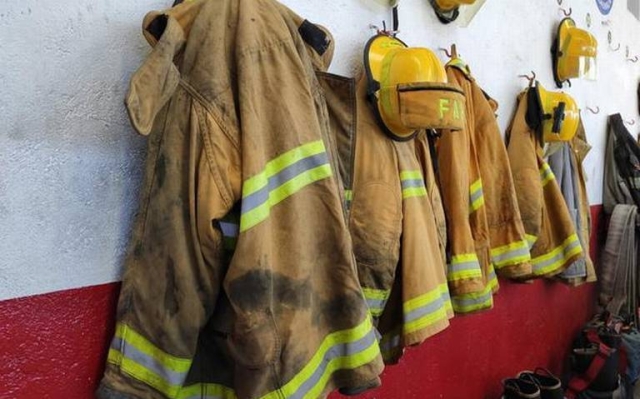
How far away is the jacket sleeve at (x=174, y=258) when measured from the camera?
0.74 meters

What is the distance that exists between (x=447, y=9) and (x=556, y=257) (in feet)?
2.88

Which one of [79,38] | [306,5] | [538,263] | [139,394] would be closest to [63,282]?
[139,394]

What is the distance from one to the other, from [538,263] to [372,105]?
3.16 ft

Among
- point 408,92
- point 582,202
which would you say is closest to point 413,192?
point 408,92

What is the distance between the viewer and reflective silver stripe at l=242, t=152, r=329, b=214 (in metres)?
0.73

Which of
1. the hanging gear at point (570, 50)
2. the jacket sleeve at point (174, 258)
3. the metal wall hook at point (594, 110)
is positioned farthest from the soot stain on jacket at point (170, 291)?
the metal wall hook at point (594, 110)

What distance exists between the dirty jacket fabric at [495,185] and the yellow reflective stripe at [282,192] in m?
0.76

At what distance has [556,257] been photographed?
69.8 inches

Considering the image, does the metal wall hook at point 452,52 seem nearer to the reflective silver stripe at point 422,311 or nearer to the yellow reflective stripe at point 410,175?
the yellow reflective stripe at point 410,175

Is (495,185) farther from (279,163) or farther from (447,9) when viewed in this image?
(279,163)

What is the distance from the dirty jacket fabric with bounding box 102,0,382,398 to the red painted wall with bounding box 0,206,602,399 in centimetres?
5

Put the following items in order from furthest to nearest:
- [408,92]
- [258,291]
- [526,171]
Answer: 1. [526,171]
2. [408,92]
3. [258,291]

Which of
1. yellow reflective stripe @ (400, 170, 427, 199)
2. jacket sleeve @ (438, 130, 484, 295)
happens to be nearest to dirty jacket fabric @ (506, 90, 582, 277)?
jacket sleeve @ (438, 130, 484, 295)

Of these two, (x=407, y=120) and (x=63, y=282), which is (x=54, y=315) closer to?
(x=63, y=282)
